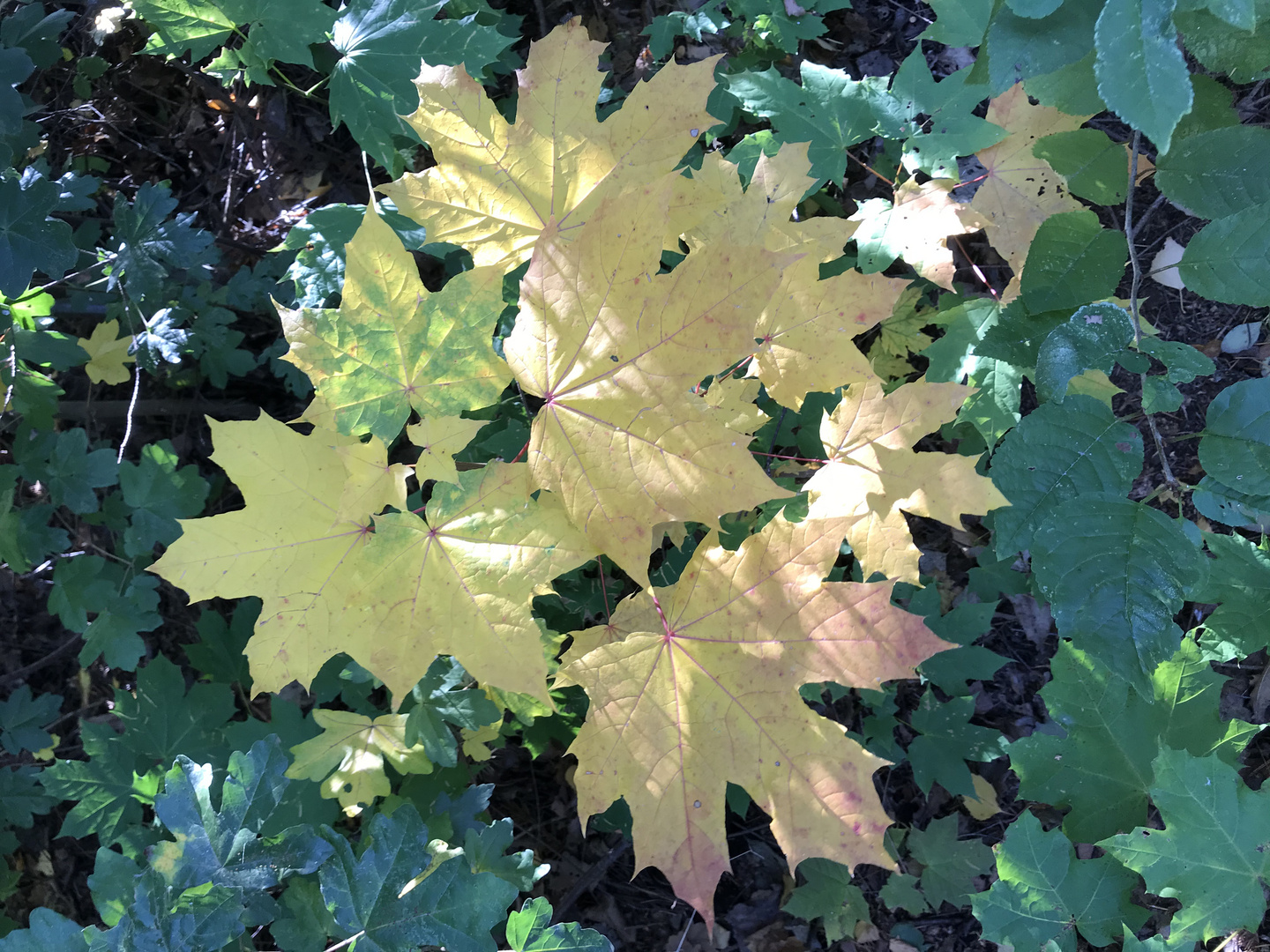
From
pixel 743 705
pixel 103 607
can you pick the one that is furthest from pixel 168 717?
pixel 743 705

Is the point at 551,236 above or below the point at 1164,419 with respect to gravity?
above

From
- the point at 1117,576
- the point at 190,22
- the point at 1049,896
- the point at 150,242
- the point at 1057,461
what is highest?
the point at 190,22

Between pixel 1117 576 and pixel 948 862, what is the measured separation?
1442 mm

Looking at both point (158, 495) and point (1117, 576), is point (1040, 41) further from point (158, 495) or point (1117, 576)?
point (158, 495)

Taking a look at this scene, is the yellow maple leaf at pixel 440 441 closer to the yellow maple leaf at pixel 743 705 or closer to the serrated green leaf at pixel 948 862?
the yellow maple leaf at pixel 743 705

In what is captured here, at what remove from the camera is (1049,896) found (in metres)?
1.83

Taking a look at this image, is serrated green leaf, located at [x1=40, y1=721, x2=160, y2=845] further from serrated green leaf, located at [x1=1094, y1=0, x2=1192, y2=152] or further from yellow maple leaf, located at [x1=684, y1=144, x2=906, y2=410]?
serrated green leaf, located at [x1=1094, y1=0, x2=1192, y2=152]

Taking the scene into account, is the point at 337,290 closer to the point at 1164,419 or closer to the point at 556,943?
the point at 556,943

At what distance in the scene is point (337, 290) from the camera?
2.01 m

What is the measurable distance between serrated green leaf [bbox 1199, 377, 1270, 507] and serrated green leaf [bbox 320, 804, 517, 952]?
1.37 meters

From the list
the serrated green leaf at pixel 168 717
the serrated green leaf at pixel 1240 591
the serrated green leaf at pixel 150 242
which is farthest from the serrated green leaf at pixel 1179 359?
the serrated green leaf at pixel 168 717

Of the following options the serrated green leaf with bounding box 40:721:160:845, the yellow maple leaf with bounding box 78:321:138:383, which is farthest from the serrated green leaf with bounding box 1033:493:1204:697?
the yellow maple leaf with bounding box 78:321:138:383

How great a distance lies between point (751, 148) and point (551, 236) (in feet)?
3.83

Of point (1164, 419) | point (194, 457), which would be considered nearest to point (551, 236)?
point (1164, 419)
